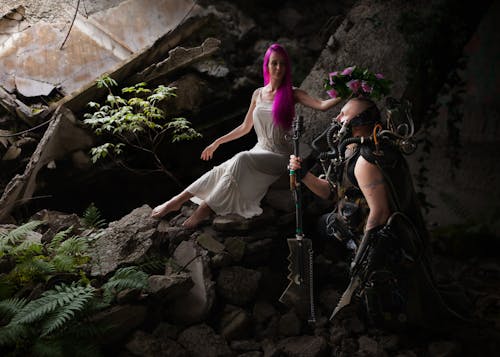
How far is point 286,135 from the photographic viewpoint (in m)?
4.03

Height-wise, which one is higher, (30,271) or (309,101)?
(309,101)

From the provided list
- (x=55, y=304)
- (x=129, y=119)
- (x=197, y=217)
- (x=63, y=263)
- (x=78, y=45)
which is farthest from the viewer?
(x=78, y=45)

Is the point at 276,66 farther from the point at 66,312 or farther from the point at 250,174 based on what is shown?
the point at 66,312

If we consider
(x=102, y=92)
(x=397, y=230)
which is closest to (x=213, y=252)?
(x=397, y=230)

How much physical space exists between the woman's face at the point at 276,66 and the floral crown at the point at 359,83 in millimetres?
710

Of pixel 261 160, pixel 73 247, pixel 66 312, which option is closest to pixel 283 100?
pixel 261 160

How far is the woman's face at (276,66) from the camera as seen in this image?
4.02 metres

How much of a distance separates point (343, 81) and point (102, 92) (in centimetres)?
337

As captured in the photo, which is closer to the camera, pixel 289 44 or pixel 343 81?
pixel 343 81

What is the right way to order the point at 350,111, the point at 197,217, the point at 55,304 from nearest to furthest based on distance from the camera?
1. the point at 55,304
2. the point at 350,111
3. the point at 197,217

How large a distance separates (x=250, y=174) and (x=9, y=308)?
89.6 inches

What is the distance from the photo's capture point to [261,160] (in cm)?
413

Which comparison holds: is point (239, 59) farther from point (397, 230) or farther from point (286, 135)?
point (397, 230)

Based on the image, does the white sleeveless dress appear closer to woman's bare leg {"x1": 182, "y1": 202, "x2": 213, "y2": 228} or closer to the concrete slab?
woman's bare leg {"x1": 182, "y1": 202, "x2": 213, "y2": 228}
